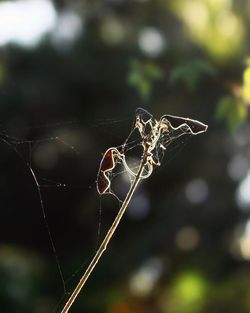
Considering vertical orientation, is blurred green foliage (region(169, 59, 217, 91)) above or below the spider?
above

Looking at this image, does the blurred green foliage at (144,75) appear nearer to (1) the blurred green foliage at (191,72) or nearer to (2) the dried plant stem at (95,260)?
(1) the blurred green foliage at (191,72)

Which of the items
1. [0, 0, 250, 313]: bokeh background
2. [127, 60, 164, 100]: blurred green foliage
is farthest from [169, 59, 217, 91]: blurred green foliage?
[0, 0, 250, 313]: bokeh background

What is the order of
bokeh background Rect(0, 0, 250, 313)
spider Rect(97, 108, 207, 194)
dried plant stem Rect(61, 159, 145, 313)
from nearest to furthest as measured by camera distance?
dried plant stem Rect(61, 159, 145, 313) < spider Rect(97, 108, 207, 194) < bokeh background Rect(0, 0, 250, 313)

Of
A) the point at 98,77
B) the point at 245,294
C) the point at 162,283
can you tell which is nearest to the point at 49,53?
the point at 98,77

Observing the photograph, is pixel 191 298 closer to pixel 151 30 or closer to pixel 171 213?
pixel 171 213

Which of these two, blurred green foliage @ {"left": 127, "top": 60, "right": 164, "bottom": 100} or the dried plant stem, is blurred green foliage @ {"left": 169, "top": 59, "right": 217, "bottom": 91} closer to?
blurred green foliage @ {"left": 127, "top": 60, "right": 164, "bottom": 100}

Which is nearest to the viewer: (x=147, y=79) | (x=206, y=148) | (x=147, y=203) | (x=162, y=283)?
(x=147, y=79)

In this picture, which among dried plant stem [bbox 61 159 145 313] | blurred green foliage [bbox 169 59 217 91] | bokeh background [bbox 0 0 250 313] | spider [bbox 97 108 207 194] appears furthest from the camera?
bokeh background [bbox 0 0 250 313]

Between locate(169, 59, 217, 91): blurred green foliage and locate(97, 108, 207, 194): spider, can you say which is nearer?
locate(97, 108, 207, 194): spider
